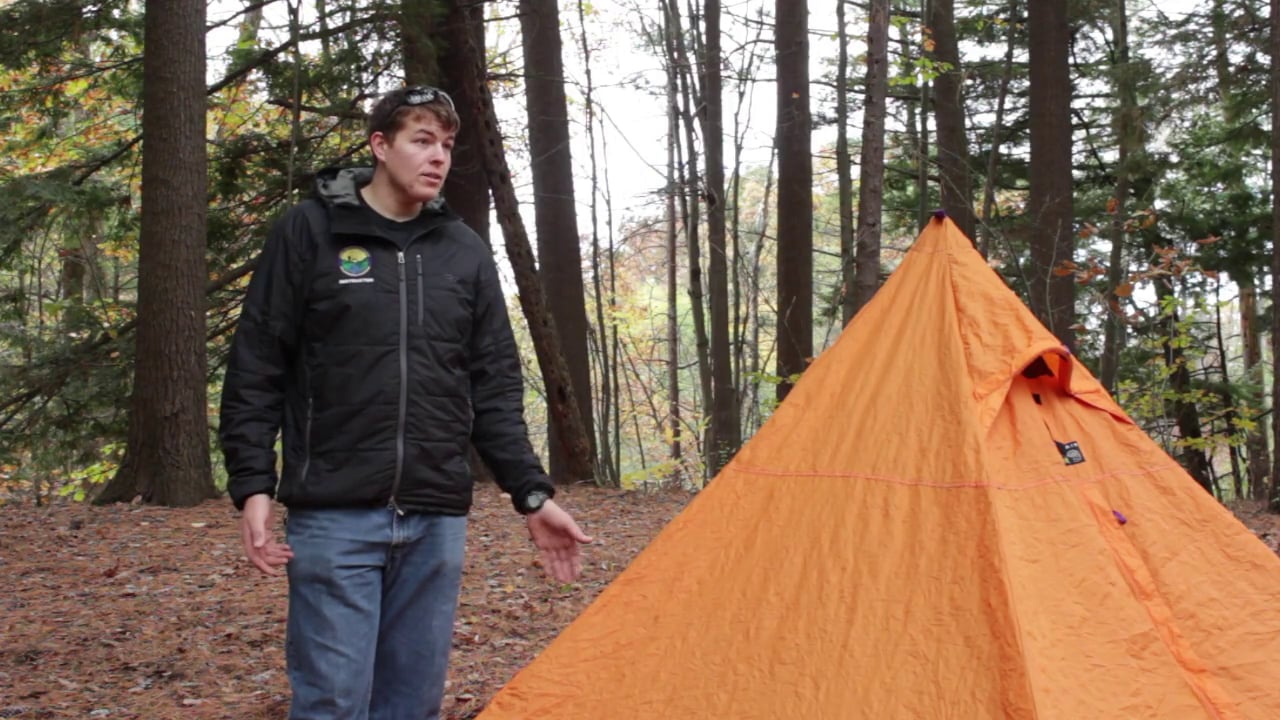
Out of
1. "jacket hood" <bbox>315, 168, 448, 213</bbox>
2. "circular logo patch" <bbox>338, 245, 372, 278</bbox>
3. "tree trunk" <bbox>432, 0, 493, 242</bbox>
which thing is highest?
"tree trunk" <bbox>432, 0, 493, 242</bbox>

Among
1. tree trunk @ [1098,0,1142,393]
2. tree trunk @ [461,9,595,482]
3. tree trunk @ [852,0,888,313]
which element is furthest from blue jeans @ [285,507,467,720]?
tree trunk @ [1098,0,1142,393]

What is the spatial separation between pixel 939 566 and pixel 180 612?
4.01 m

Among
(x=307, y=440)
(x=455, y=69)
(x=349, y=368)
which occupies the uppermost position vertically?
(x=455, y=69)

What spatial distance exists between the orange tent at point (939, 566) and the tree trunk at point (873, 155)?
2881mm

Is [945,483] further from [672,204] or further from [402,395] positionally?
[672,204]

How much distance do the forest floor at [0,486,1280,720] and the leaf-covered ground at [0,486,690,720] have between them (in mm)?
10

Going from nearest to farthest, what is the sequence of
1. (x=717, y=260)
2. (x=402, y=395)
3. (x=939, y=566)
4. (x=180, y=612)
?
1. (x=402, y=395)
2. (x=939, y=566)
3. (x=180, y=612)
4. (x=717, y=260)

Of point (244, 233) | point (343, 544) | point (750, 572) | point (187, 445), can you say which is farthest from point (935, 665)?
point (244, 233)

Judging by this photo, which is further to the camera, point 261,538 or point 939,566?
point 939,566

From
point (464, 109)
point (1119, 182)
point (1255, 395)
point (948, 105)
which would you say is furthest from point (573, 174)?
point (1255, 395)

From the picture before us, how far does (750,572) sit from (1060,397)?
4.27ft

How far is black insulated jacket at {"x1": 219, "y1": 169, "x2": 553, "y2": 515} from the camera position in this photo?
2461 millimetres

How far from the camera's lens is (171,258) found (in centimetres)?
826

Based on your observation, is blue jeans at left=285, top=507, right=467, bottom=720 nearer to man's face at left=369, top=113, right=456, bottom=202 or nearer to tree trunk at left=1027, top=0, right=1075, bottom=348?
man's face at left=369, top=113, right=456, bottom=202
